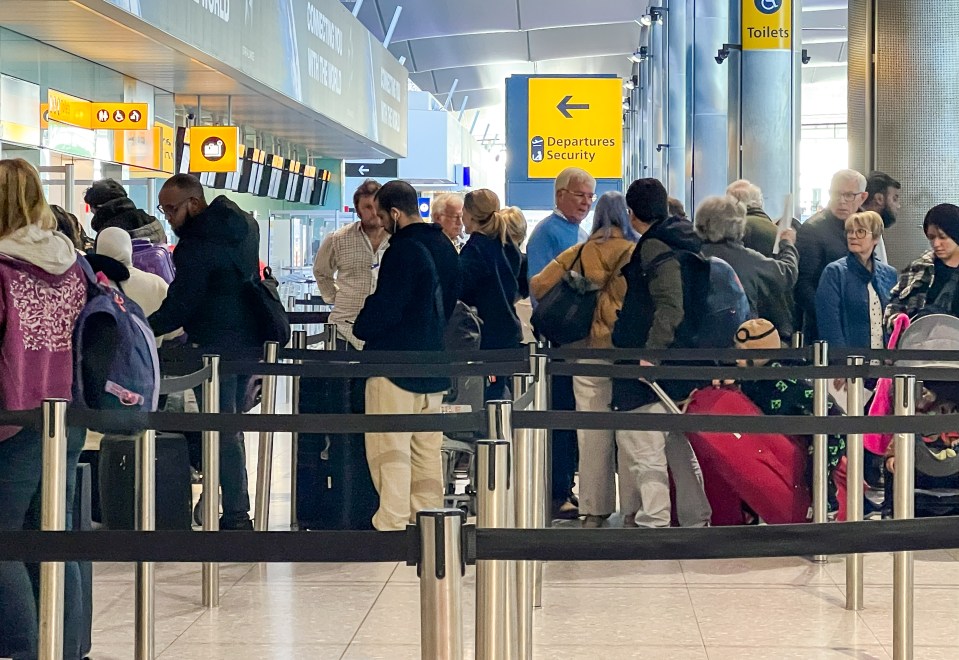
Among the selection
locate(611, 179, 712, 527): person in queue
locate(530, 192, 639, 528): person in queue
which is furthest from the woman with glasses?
locate(530, 192, 639, 528): person in queue

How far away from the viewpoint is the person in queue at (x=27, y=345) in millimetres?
4262

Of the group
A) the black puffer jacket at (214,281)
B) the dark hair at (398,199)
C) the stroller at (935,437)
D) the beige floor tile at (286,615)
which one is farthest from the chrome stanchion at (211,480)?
the stroller at (935,437)

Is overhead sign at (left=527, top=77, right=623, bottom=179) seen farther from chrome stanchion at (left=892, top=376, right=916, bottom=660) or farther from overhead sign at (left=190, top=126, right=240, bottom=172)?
chrome stanchion at (left=892, top=376, right=916, bottom=660)

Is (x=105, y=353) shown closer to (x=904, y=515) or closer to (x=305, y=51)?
(x=904, y=515)

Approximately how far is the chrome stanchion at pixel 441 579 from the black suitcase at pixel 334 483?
4.68 meters

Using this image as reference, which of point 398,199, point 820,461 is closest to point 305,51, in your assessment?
point 398,199

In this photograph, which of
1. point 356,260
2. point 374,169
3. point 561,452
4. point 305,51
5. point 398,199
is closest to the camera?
point 398,199

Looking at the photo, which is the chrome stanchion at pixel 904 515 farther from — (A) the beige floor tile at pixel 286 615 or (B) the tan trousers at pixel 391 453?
(B) the tan trousers at pixel 391 453

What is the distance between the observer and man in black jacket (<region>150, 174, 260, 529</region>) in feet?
22.5

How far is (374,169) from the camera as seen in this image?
119 ft

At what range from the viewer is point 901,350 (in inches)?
257

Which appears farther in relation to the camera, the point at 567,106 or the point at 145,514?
the point at 567,106

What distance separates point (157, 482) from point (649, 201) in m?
2.68

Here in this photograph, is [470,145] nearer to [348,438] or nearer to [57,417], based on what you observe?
[348,438]
